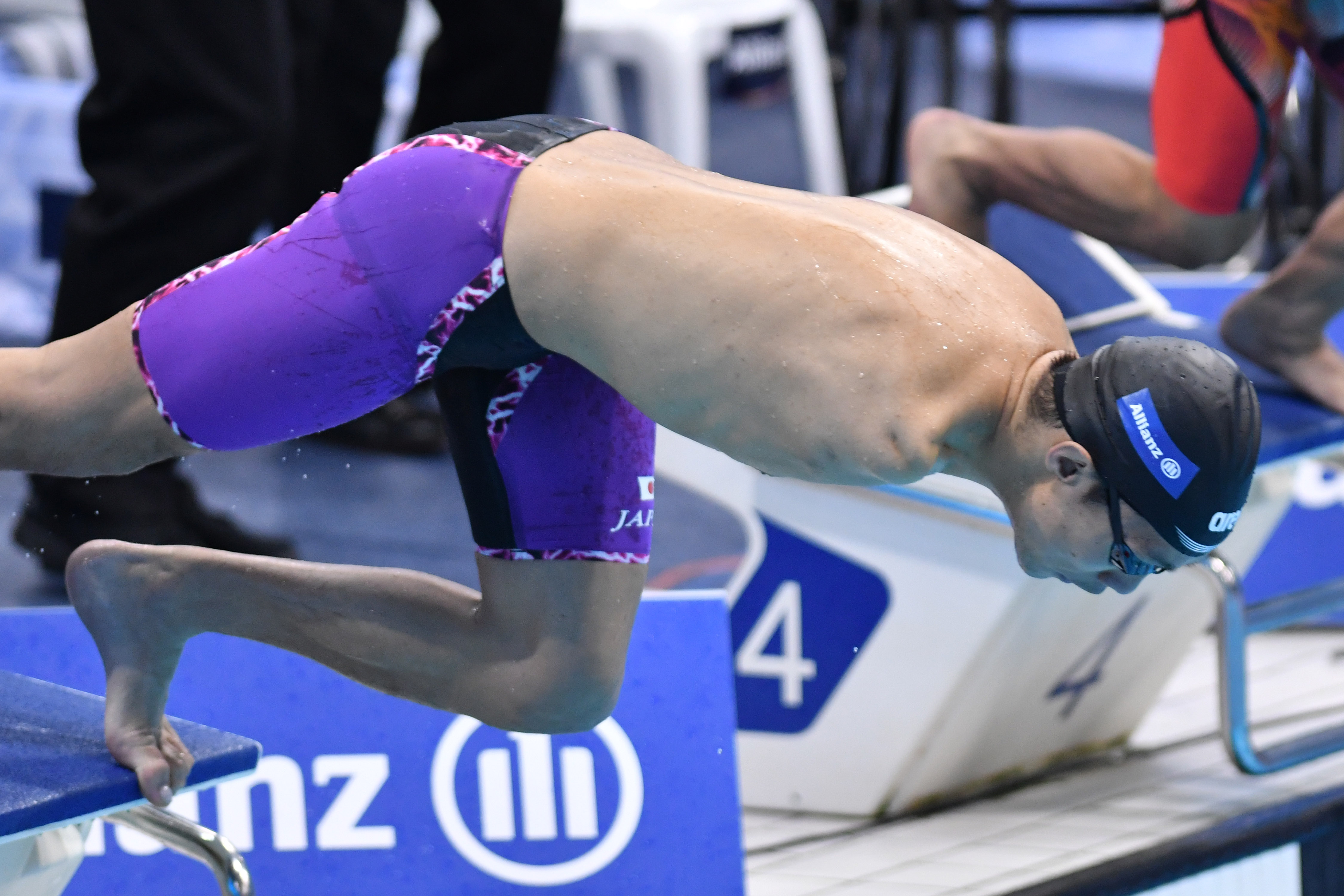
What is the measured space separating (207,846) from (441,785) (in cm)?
49

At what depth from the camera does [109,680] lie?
167 cm

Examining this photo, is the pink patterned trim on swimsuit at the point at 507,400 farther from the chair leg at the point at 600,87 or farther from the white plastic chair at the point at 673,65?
the chair leg at the point at 600,87

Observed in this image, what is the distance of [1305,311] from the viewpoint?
2.61m

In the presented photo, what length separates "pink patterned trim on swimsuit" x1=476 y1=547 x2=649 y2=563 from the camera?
5.66 feet

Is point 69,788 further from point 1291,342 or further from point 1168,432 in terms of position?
point 1291,342

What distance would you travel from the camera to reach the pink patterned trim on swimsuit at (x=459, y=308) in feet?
4.91

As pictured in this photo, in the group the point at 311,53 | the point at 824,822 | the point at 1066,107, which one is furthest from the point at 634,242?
the point at 1066,107

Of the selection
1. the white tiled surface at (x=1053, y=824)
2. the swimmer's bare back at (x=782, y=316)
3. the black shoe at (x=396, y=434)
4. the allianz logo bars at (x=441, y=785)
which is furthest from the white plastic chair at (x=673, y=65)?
the swimmer's bare back at (x=782, y=316)

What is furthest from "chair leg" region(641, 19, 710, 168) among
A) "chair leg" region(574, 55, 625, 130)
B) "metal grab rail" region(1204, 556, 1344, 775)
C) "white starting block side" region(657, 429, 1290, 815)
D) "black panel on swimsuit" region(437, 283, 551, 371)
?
"black panel on swimsuit" region(437, 283, 551, 371)

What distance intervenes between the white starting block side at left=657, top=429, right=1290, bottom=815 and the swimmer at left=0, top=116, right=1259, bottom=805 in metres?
0.84

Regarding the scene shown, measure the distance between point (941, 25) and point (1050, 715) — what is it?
2801 millimetres

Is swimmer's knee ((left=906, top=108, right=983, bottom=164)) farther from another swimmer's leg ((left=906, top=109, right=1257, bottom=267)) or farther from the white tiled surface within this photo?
the white tiled surface

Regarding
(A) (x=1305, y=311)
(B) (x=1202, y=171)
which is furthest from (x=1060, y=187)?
(A) (x=1305, y=311)

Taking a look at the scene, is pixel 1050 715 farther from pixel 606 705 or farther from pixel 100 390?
pixel 100 390
